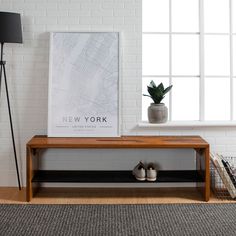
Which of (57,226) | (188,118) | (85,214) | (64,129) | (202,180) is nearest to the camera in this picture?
(57,226)

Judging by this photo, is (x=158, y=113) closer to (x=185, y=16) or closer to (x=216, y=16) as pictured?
(x=185, y=16)

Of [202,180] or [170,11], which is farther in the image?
[170,11]

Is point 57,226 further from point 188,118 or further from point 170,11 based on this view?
point 170,11

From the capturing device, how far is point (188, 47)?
4.70m

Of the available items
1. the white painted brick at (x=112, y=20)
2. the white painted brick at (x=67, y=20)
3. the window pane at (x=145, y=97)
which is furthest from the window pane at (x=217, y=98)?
the white painted brick at (x=67, y=20)

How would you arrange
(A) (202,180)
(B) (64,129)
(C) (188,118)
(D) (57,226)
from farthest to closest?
(C) (188,118)
(B) (64,129)
(A) (202,180)
(D) (57,226)

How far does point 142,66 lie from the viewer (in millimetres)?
4664

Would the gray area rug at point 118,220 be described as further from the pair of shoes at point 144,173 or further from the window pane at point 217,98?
the window pane at point 217,98

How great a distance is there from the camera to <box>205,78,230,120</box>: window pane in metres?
4.76

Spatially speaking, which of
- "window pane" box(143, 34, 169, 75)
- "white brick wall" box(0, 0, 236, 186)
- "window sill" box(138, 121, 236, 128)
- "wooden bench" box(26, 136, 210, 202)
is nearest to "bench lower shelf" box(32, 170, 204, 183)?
"wooden bench" box(26, 136, 210, 202)

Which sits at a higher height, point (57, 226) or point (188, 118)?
point (188, 118)

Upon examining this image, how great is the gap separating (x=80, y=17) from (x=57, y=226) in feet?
6.98

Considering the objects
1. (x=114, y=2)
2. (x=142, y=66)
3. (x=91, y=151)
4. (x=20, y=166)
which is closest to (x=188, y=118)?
(x=142, y=66)

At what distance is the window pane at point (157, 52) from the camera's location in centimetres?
471
